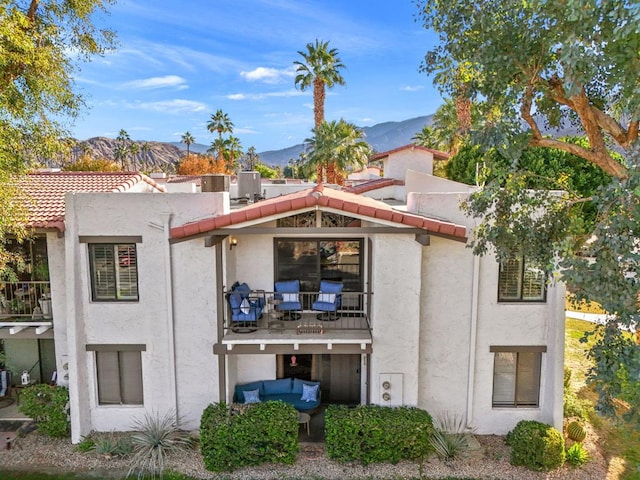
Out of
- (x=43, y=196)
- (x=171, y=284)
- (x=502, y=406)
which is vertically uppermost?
(x=43, y=196)

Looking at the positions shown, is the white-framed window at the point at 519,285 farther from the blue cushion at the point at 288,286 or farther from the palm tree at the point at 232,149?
the palm tree at the point at 232,149

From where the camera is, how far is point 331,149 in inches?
1476

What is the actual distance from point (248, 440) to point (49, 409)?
22.2 ft

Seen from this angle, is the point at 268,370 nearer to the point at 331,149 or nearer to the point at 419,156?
the point at 419,156

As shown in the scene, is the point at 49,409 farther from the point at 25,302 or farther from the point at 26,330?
the point at 25,302

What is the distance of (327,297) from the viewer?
46.0ft

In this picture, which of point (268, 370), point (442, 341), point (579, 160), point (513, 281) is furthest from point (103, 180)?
point (579, 160)

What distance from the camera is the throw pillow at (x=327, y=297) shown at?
45.3 ft

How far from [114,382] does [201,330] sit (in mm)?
3502

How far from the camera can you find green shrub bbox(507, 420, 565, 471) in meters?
11.9

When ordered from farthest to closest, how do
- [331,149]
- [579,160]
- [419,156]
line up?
[331,149], [419,156], [579,160]

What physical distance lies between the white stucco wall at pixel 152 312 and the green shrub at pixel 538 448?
30.3ft

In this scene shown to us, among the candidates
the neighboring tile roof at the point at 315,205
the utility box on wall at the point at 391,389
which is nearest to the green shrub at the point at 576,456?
the utility box on wall at the point at 391,389

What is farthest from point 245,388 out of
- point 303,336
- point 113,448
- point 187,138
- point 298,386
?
point 187,138
